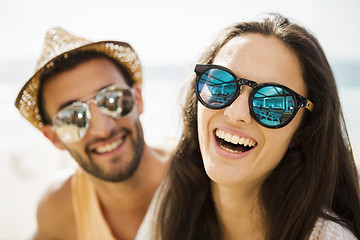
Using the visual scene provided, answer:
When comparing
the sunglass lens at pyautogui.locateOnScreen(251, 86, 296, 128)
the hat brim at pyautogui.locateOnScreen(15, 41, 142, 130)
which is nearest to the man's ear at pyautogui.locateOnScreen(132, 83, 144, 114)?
the hat brim at pyautogui.locateOnScreen(15, 41, 142, 130)

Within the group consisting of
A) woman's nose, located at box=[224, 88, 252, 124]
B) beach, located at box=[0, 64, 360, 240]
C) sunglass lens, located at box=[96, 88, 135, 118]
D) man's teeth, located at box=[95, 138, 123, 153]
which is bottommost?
beach, located at box=[0, 64, 360, 240]

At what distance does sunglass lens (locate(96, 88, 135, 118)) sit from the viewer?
261 cm

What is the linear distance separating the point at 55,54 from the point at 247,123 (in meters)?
1.74

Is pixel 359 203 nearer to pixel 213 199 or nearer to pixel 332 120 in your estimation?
pixel 332 120

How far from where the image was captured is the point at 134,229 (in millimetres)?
2924

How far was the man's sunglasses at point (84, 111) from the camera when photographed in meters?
2.56

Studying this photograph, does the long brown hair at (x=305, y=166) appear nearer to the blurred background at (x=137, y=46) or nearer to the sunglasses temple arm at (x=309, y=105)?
the sunglasses temple arm at (x=309, y=105)

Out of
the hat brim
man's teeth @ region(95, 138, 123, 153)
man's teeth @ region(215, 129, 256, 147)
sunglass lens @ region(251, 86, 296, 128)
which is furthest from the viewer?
man's teeth @ region(95, 138, 123, 153)

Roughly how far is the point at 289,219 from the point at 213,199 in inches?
23.1

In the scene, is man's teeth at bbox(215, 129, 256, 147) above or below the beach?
above

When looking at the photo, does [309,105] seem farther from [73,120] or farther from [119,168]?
[73,120]

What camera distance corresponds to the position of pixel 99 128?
2629 millimetres

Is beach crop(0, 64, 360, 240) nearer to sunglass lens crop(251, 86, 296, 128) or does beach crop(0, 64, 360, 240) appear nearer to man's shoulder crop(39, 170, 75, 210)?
man's shoulder crop(39, 170, 75, 210)

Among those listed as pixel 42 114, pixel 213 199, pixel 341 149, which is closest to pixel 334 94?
pixel 341 149
